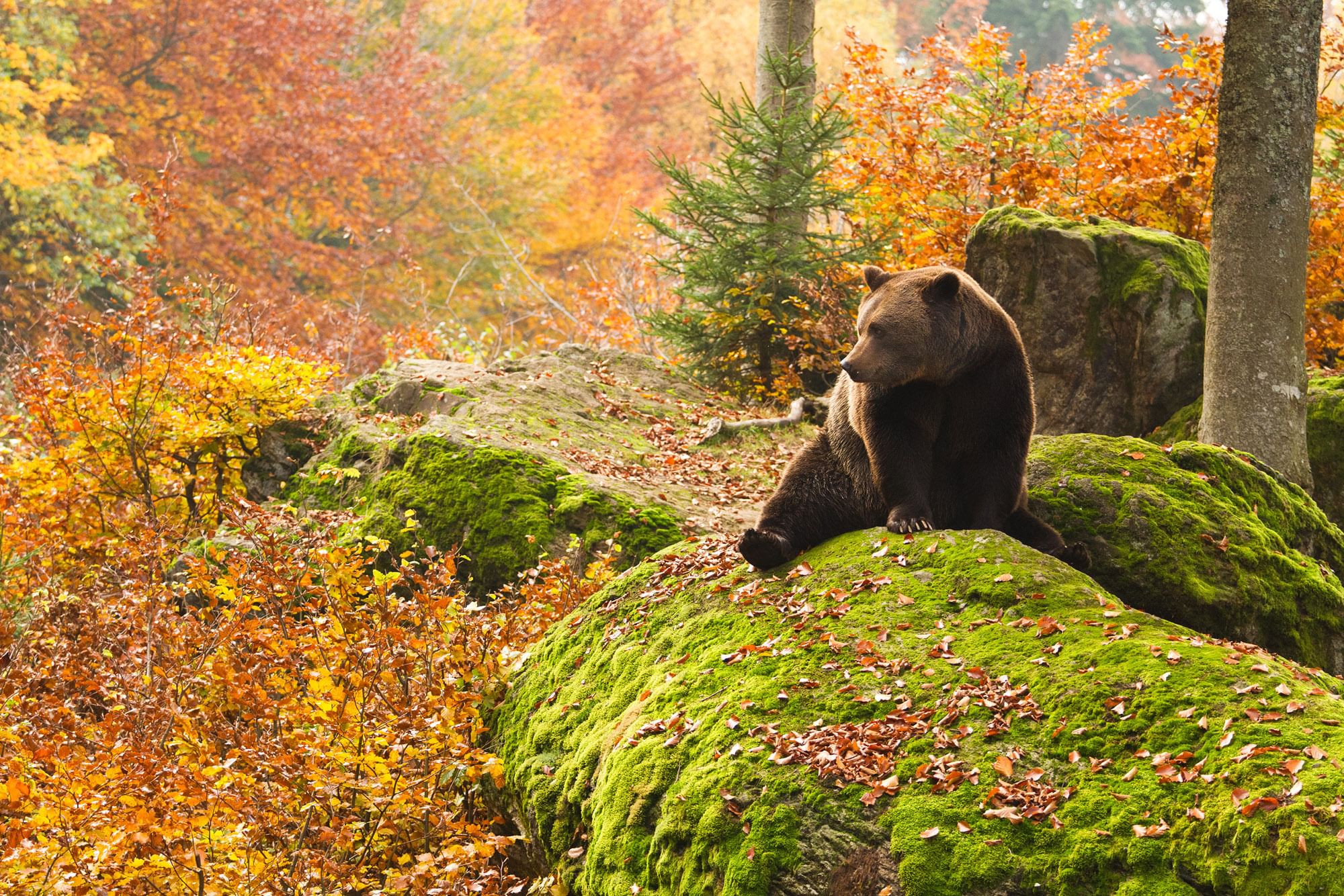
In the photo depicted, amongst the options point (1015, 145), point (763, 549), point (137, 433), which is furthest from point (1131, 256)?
point (137, 433)

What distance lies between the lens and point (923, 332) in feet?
15.4

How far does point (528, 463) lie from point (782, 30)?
7.93m

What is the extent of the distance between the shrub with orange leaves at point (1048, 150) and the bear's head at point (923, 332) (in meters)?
5.75

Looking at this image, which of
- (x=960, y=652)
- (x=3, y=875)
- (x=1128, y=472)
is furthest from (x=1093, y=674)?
(x=3, y=875)

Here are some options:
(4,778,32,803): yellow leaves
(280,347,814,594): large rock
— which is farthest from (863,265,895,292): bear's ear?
(4,778,32,803): yellow leaves

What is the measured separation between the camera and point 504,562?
7594 mm

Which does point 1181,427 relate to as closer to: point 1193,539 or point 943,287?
point 1193,539

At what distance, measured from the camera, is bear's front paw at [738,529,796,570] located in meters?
4.90

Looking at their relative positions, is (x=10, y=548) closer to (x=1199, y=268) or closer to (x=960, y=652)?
(x=960, y=652)

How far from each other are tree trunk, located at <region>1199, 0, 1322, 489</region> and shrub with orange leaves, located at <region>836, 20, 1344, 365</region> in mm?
2634

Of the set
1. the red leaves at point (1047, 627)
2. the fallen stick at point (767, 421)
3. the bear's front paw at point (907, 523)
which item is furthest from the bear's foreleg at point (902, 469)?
the fallen stick at point (767, 421)

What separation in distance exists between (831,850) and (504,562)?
4614mm

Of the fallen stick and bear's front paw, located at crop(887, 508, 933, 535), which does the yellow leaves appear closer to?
bear's front paw, located at crop(887, 508, 933, 535)

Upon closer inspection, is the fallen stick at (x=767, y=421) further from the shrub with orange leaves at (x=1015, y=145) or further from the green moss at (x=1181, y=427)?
the green moss at (x=1181, y=427)
